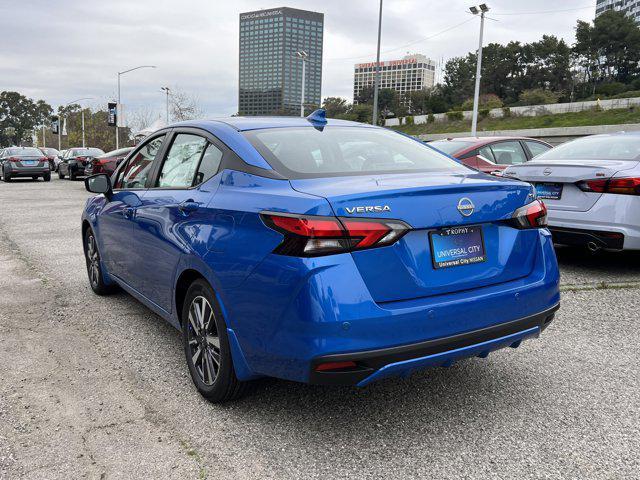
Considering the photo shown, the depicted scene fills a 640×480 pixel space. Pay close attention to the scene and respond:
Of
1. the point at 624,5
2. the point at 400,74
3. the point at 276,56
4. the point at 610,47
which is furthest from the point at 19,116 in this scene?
the point at 624,5

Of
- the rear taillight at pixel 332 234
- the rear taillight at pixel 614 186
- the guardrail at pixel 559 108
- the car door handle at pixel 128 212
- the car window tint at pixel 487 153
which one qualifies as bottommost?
the car door handle at pixel 128 212

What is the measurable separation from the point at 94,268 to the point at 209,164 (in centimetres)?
274

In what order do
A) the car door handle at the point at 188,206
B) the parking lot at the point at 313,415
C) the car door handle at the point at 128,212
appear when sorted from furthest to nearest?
the car door handle at the point at 128,212 → the car door handle at the point at 188,206 → the parking lot at the point at 313,415

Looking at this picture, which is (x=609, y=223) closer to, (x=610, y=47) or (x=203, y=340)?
(x=203, y=340)

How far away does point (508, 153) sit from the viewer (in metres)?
9.17

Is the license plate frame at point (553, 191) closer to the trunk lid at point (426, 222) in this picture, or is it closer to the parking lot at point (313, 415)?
the parking lot at point (313, 415)

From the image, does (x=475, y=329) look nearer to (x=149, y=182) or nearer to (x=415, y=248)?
(x=415, y=248)

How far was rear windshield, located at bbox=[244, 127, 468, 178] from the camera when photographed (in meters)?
3.10

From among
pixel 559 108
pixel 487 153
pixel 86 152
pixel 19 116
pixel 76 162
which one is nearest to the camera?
pixel 487 153

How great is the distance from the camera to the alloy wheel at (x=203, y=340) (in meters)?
3.17

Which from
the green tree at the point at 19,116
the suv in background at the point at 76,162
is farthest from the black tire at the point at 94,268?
the green tree at the point at 19,116

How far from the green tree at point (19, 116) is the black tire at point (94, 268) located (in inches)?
5598

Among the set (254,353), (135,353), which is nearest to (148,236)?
(135,353)

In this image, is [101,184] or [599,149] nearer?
[101,184]
